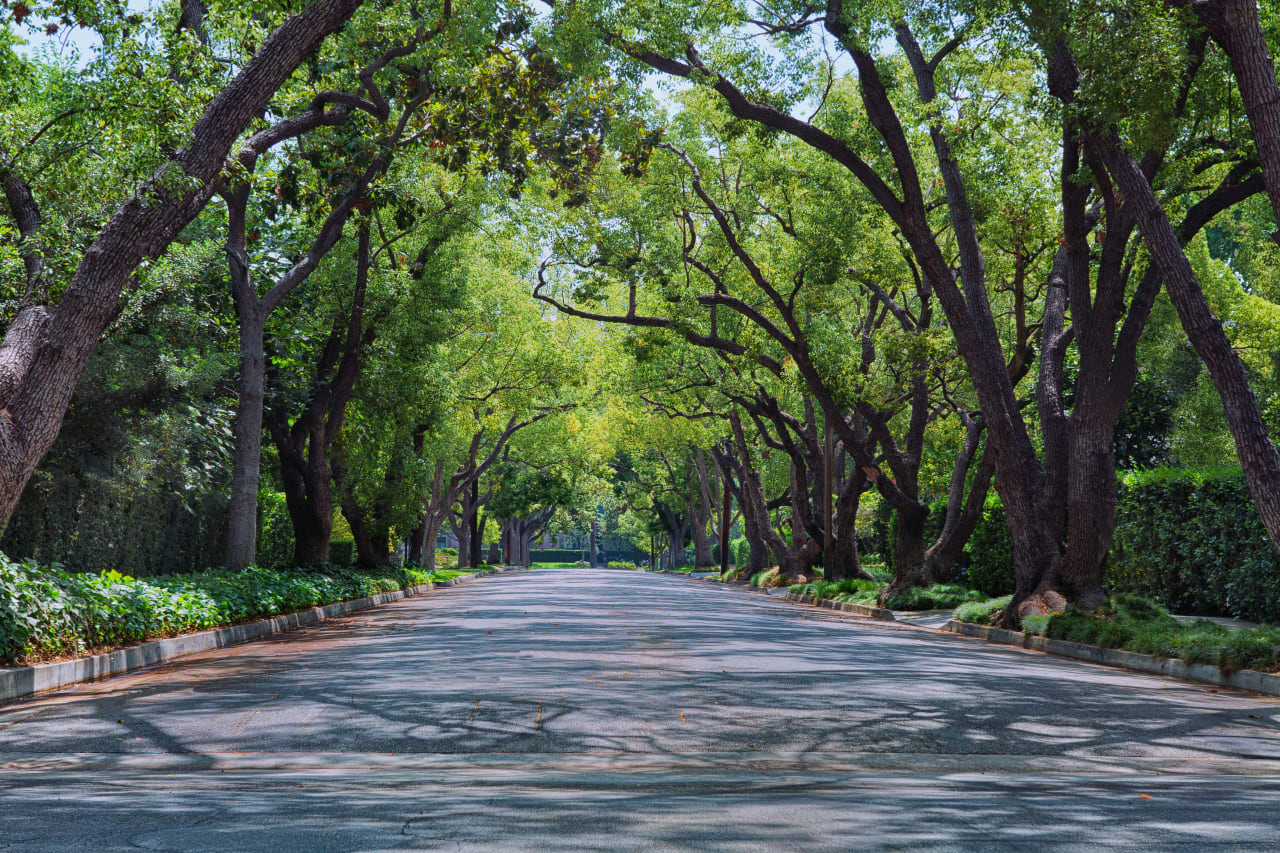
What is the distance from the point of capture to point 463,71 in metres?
15.1

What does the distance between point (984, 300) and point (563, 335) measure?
30.3 metres

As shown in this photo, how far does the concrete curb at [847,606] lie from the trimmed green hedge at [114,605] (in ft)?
37.3

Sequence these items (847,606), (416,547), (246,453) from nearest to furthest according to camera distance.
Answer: (246,453)
(847,606)
(416,547)

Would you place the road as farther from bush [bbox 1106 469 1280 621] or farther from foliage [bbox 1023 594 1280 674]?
bush [bbox 1106 469 1280 621]

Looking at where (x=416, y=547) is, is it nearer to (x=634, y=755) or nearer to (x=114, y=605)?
(x=114, y=605)

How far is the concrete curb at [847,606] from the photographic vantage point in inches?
900

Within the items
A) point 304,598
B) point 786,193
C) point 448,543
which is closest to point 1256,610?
point 786,193

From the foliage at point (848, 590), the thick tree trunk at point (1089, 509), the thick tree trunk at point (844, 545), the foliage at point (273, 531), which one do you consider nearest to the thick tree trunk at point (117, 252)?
the thick tree trunk at point (1089, 509)

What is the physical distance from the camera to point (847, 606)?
25797 mm

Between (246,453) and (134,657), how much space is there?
6650mm

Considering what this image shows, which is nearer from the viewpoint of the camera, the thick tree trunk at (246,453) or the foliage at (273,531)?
the thick tree trunk at (246,453)

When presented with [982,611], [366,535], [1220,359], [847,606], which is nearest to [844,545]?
[847,606]

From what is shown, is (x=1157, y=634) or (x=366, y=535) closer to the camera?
(x=1157, y=634)

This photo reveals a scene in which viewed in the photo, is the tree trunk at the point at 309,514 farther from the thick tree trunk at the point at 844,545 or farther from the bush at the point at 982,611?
the thick tree trunk at the point at 844,545
